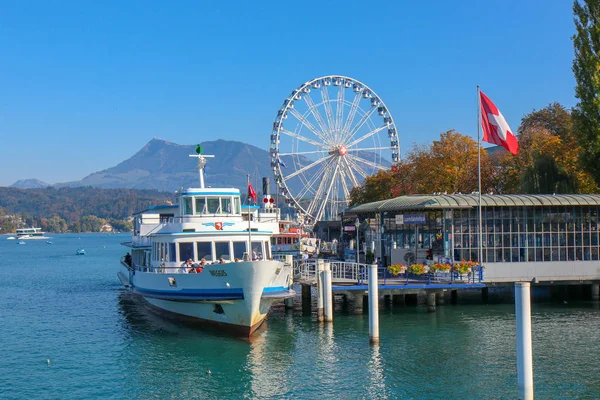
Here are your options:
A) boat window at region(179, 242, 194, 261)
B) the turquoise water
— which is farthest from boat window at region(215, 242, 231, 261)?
the turquoise water

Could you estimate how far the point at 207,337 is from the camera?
31.9 metres

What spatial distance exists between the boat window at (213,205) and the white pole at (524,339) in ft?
65.5

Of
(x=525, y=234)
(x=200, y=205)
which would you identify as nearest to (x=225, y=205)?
(x=200, y=205)

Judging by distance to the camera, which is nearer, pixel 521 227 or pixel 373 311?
pixel 373 311

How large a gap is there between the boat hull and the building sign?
11.0m

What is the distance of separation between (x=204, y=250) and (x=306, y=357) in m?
8.81

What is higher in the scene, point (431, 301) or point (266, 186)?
point (266, 186)

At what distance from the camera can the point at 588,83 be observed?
155ft

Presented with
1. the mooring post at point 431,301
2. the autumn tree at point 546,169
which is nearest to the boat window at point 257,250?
the mooring post at point 431,301

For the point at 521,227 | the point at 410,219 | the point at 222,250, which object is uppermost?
the point at 410,219

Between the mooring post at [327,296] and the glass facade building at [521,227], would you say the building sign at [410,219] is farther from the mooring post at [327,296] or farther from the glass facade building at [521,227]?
the mooring post at [327,296]

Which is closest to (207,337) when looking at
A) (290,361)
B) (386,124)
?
(290,361)

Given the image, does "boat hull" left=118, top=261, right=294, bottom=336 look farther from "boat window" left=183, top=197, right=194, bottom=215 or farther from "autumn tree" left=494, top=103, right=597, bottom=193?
"autumn tree" left=494, top=103, right=597, bottom=193

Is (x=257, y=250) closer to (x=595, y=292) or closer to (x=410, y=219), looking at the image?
(x=410, y=219)
